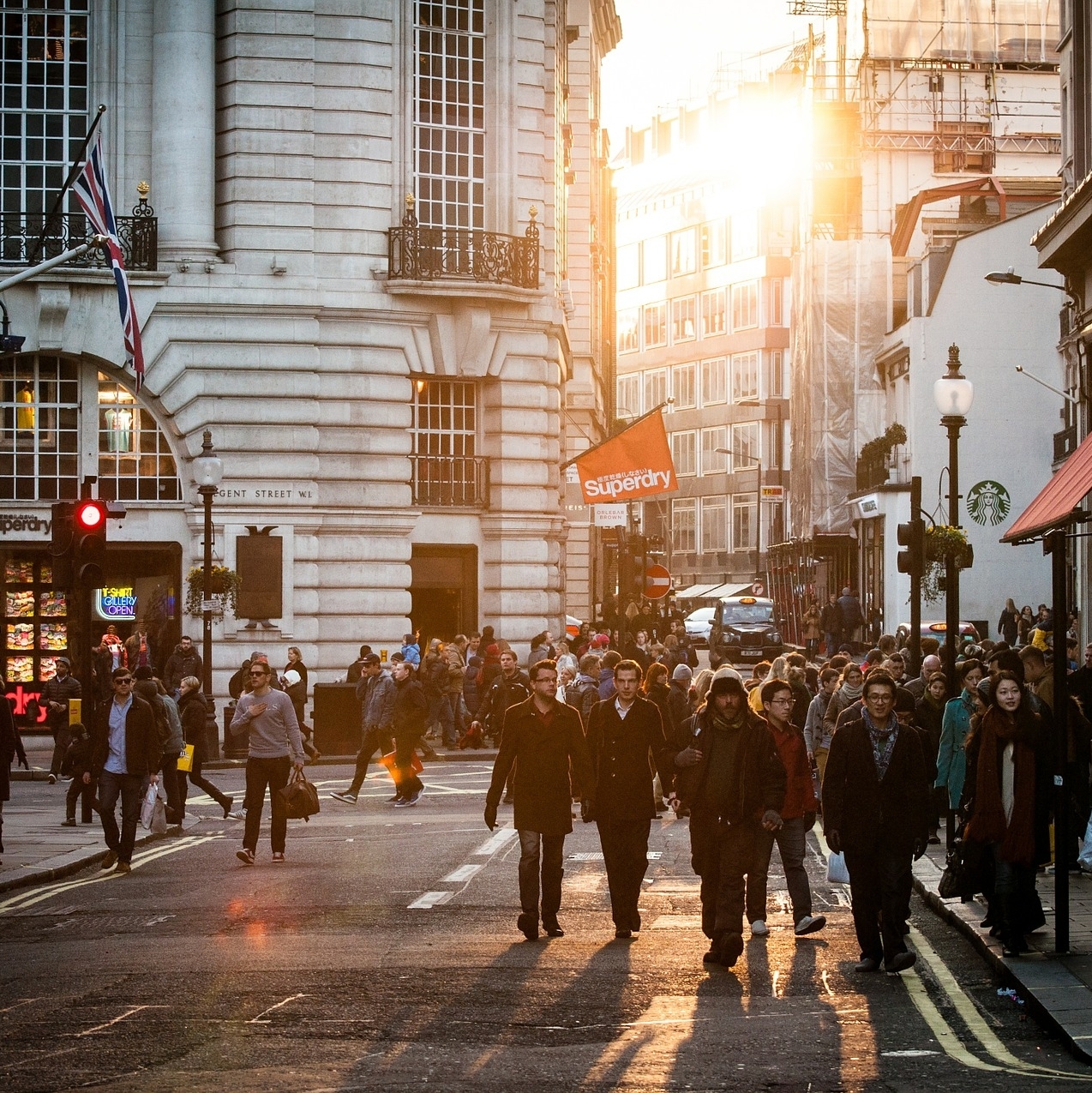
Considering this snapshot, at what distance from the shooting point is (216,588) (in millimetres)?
32281

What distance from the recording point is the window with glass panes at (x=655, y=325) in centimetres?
12250

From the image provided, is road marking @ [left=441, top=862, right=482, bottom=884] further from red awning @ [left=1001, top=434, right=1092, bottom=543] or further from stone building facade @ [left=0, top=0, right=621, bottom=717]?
stone building facade @ [left=0, top=0, right=621, bottom=717]

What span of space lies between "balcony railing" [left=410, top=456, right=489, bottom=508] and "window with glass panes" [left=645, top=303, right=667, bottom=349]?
282ft

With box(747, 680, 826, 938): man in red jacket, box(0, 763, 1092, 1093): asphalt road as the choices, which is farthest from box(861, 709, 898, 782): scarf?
box(0, 763, 1092, 1093): asphalt road

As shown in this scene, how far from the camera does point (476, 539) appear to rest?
37.2m

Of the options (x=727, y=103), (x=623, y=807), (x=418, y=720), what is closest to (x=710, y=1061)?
(x=623, y=807)

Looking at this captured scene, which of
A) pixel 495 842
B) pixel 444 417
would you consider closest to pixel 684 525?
pixel 444 417

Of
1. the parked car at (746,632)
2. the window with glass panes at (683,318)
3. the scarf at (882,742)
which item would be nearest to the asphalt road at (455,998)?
the scarf at (882,742)

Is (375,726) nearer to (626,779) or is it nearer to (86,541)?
(86,541)

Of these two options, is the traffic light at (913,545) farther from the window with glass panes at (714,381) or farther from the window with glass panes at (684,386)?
the window with glass panes at (684,386)

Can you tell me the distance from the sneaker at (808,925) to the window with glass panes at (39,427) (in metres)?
24.3

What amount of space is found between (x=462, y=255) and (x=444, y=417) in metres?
3.03

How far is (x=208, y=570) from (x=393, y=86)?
10.8m

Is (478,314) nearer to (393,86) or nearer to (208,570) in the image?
(393,86)
